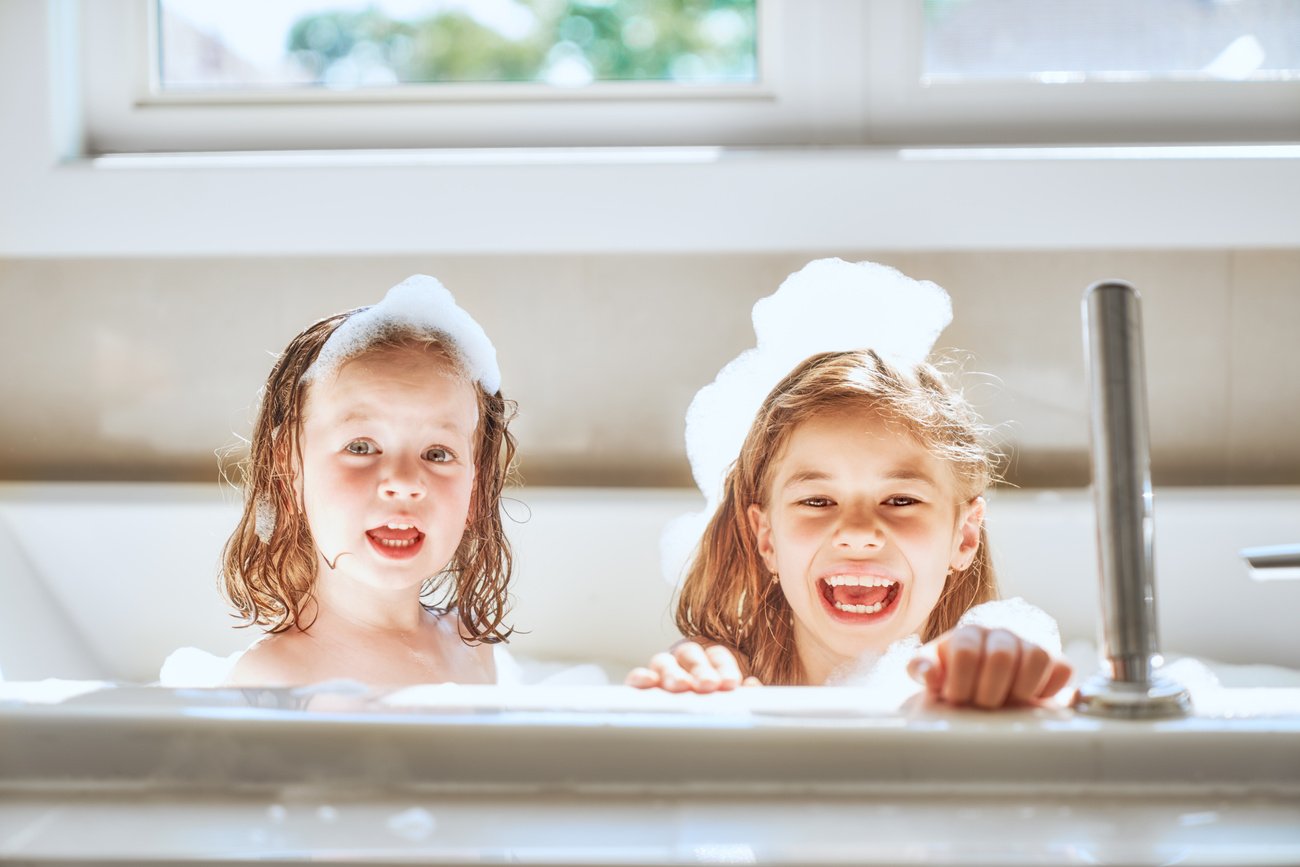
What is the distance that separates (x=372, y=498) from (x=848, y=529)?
0.43 metres

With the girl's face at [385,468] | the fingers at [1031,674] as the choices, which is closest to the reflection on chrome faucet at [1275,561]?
the fingers at [1031,674]

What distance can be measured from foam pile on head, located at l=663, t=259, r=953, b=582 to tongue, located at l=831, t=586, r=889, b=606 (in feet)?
0.64

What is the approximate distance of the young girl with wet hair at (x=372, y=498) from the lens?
3.56 ft

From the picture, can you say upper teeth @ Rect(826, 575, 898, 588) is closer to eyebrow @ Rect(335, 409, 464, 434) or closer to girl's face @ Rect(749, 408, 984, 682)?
girl's face @ Rect(749, 408, 984, 682)

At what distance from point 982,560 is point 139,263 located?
123 cm

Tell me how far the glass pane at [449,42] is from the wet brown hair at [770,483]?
75 centimetres

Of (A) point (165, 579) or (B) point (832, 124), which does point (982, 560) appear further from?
(A) point (165, 579)

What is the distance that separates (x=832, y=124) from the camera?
5.58ft

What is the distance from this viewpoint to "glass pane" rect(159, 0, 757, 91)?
1.75m

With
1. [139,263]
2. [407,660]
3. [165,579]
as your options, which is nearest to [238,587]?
[407,660]

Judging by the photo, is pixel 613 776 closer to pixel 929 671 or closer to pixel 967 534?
pixel 929 671

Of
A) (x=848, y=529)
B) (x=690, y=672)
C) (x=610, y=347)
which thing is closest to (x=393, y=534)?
(x=690, y=672)

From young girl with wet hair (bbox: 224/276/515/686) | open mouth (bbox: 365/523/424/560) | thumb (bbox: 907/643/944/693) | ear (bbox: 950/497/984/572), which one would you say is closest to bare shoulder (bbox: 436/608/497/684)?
young girl with wet hair (bbox: 224/276/515/686)

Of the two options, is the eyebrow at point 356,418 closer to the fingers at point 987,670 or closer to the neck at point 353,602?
the neck at point 353,602
